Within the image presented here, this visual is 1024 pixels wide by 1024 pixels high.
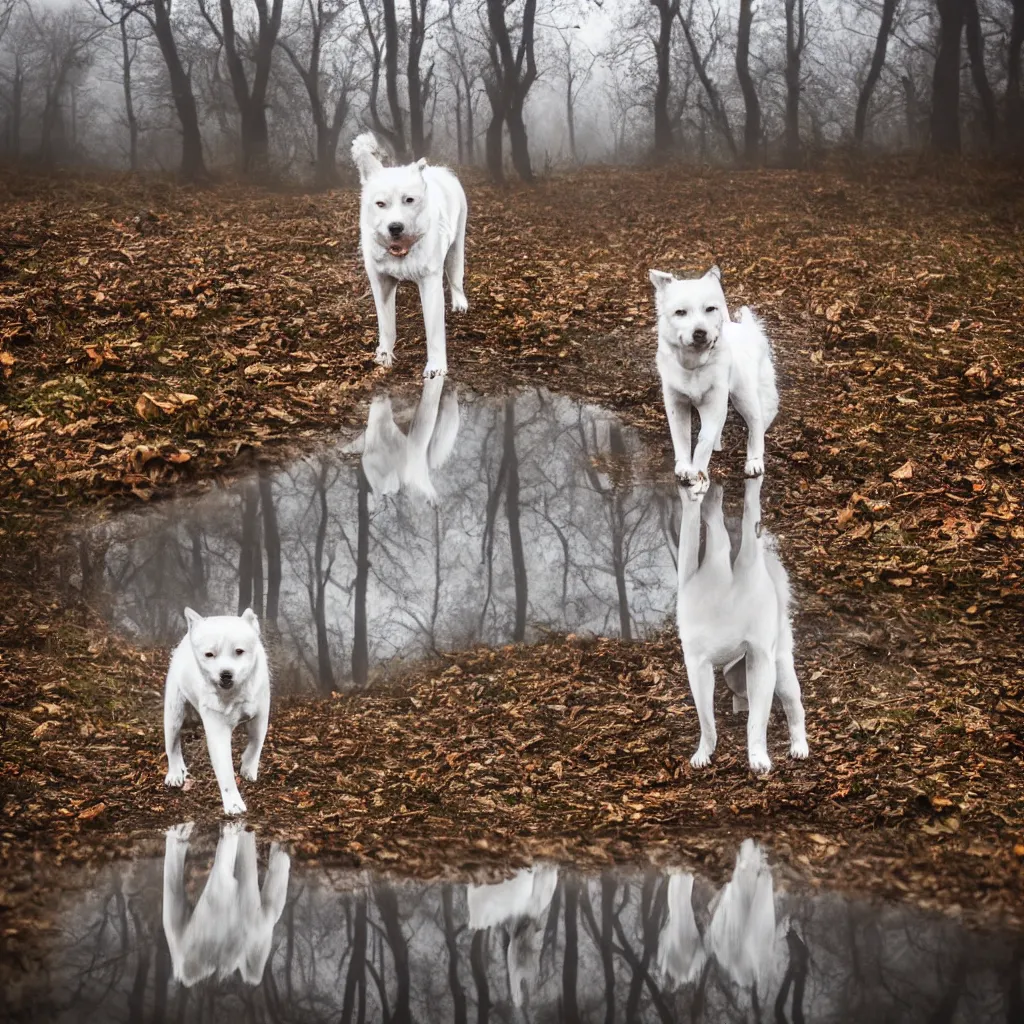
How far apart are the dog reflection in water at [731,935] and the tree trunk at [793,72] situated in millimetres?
6200

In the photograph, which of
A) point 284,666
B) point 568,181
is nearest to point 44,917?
point 284,666

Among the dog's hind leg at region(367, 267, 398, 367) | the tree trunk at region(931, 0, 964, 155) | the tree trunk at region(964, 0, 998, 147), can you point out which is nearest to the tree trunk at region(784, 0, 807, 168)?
the tree trunk at region(931, 0, 964, 155)

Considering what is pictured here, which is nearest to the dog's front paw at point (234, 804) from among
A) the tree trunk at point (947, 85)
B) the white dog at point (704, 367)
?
the white dog at point (704, 367)

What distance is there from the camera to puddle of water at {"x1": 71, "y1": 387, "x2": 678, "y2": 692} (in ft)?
15.5

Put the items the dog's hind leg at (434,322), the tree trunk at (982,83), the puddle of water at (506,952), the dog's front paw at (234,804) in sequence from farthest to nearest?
the tree trunk at (982,83) < the dog's hind leg at (434,322) < the dog's front paw at (234,804) < the puddle of water at (506,952)

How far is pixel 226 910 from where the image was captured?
378 cm

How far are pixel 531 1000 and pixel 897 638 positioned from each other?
6.95 ft

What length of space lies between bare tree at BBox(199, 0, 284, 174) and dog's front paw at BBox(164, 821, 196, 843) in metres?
5.56

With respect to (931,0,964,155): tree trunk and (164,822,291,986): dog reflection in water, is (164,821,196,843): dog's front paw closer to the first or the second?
(164,822,291,986): dog reflection in water

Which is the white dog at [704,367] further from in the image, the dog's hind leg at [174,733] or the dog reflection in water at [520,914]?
the dog's hind leg at [174,733]

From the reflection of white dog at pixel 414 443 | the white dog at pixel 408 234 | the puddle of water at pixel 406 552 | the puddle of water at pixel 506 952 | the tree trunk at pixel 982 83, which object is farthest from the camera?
the tree trunk at pixel 982 83

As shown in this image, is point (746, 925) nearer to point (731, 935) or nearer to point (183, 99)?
point (731, 935)

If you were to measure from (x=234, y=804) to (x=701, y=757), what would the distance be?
1.53 m

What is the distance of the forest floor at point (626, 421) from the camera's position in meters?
4.09
